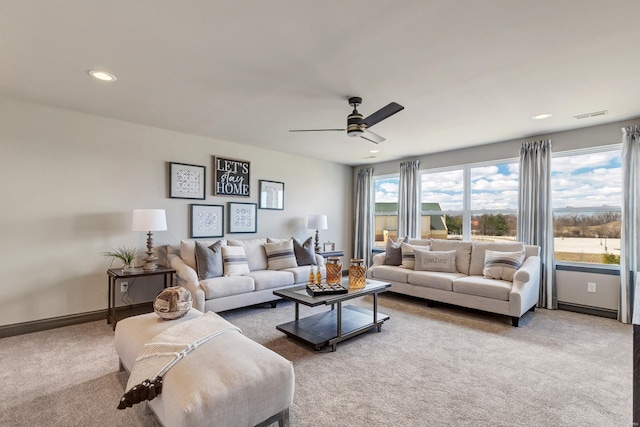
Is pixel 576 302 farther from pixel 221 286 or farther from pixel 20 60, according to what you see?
pixel 20 60

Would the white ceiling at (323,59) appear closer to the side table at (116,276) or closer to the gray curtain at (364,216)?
the side table at (116,276)

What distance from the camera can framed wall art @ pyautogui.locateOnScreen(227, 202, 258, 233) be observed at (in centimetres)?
493

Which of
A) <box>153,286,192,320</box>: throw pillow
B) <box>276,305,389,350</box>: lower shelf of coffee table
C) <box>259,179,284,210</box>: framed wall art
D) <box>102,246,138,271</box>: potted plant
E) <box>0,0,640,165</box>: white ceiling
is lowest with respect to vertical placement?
<box>276,305,389,350</box>: lower shelf of coffee table

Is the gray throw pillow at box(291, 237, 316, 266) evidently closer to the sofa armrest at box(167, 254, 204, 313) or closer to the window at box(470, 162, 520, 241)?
the sofa armrest at box(167, 254, 204, 313)

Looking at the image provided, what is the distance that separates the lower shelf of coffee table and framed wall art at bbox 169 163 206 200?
244 centimetres

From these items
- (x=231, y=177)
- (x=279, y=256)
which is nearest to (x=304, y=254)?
(x=279, y=256)

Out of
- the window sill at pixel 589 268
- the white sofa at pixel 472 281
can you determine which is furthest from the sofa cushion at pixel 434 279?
the window sill at pixel 589 268

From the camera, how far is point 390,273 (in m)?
4.75

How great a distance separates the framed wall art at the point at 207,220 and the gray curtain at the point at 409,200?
134 inches

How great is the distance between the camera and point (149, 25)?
1979mm

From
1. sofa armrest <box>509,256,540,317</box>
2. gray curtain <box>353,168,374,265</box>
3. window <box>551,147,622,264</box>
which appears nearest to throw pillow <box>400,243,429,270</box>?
sofa armrest <box>509,256,540,317</box>

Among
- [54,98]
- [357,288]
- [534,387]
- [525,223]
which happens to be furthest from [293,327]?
[525,223]

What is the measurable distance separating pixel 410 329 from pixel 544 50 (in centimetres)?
283

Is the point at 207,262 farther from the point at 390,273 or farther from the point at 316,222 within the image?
the point at 390,273
